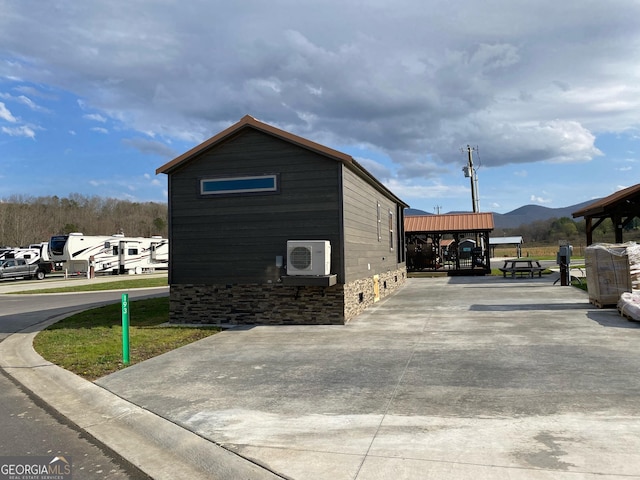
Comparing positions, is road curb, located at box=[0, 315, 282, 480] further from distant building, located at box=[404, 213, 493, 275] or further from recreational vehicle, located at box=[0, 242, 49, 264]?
recreational vehicle, located at box=[0, 242, 49, 264]

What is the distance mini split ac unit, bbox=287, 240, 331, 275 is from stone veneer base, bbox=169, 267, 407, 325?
70cm

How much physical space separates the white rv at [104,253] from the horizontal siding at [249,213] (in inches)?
879

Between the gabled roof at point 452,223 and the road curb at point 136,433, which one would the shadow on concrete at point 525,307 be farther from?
the gabled roof at point 452,223

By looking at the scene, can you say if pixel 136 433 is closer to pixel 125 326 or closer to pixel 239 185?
pixel 125 326

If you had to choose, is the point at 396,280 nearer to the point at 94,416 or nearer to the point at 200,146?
the point at 200,146

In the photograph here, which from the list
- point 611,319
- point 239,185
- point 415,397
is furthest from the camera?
point 239,185

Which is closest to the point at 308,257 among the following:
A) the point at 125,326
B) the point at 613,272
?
the point at 125,326

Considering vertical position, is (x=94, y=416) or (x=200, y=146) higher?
(x=200, y=146)

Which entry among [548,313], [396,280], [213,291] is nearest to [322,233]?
[213,291]

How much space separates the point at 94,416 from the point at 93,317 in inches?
339

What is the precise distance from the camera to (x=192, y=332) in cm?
1057

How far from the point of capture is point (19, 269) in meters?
34.7

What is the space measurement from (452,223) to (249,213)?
20.6 meters

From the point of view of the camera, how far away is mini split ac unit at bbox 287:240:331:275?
1077cm
